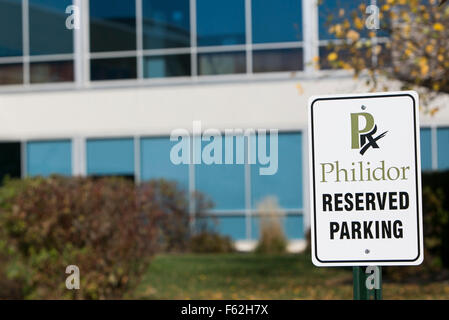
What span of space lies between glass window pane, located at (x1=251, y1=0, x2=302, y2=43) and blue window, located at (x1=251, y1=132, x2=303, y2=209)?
2240 millimetres

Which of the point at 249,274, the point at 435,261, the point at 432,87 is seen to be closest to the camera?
the point at 432,87

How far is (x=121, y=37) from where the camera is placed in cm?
1838

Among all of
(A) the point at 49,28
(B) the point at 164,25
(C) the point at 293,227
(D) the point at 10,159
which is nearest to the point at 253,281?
(C) the point at 293,227

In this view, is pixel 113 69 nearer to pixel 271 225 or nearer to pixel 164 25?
pixel 164 25

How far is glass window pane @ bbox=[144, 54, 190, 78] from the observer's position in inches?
717

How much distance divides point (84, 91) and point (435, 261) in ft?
34.1

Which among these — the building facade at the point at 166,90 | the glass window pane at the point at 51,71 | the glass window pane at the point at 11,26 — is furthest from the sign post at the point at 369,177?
the glass window pane at the point at 11,26

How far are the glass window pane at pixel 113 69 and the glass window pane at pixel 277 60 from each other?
2.95 meters

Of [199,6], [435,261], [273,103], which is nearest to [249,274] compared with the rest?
[435,261]

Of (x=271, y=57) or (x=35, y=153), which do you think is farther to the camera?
(x=35, y=153)

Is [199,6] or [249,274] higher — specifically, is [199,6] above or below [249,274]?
above

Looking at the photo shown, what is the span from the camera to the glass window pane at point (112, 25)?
59.6 feet
